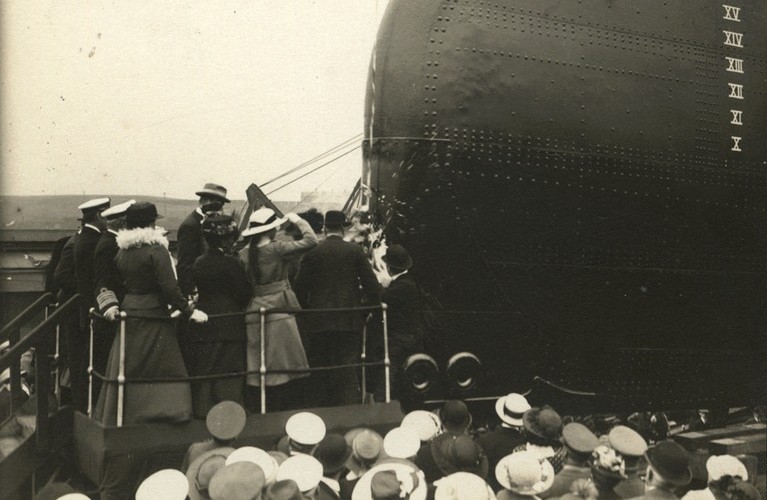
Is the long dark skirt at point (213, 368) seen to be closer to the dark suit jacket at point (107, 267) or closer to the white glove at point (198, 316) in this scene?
the white glove at point (198, 316)

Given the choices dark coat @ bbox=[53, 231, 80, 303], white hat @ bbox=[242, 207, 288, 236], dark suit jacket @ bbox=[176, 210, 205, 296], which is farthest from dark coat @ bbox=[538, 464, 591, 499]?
dark coat @ bbox=[53, 231, 80, 303]

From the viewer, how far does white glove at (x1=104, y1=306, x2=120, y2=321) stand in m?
4.79

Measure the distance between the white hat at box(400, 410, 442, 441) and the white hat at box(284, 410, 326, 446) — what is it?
0.62 metres

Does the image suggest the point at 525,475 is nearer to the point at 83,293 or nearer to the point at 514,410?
the point at 514,410

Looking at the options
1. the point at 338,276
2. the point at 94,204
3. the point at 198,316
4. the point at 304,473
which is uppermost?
the point at 94,204

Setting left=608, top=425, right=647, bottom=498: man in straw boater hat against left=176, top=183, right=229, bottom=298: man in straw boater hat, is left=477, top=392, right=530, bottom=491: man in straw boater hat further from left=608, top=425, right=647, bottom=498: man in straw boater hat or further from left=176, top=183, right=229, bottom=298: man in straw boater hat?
left=176, top=183, right=229, bottom=298: man in straw boater hat

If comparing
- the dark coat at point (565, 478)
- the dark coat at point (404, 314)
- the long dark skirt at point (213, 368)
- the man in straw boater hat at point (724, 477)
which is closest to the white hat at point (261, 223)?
the long dark skirt at point (213, 368)

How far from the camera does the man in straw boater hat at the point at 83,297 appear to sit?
18.2 feet

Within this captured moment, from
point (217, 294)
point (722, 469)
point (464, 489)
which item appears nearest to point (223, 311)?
point (217, 294)

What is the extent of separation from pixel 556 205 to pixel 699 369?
6.59 feet

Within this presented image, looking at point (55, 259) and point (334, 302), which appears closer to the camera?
point (334, 302)

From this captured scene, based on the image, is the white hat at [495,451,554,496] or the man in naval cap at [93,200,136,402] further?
the man in naval cap at [93,200,136,402]

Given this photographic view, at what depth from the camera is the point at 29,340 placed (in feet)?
15.4

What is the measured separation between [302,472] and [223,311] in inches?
77.0
